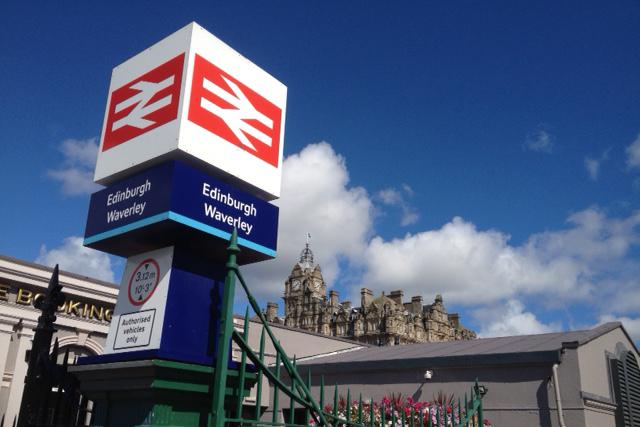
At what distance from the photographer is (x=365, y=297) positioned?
83.4 m

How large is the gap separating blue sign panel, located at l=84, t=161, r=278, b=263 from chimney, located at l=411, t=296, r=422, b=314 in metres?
85.6

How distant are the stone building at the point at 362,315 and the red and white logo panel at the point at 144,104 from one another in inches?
2934

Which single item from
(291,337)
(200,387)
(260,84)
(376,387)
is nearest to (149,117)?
(260,84)

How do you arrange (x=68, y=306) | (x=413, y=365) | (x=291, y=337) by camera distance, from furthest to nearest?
(x=291, y=337)
(x=68, y=306)
(x=413, y=365)

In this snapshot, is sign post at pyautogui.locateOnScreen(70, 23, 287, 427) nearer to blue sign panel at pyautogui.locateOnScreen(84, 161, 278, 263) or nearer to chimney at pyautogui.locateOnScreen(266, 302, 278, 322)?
blue sign panel at pyautogui.locateOnScreen(84, 161, 278, 263)

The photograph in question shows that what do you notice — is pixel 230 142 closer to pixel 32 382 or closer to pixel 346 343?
pixel 32 382

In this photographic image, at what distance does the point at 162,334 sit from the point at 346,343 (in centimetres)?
2899

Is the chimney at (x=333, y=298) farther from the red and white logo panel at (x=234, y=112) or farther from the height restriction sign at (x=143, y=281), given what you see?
the height restriction sign at (x=143, y=281)

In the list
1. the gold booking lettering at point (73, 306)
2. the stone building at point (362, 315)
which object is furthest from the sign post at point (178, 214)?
the stone building at point (362, 315)

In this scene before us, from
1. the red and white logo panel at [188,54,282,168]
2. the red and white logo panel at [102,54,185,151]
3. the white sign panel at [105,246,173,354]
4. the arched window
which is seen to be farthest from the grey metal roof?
the red and white logo panel at [102,54,185,151]

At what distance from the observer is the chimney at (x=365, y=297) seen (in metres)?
82.8

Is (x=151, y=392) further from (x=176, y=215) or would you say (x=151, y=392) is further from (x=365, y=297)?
(x=365, y=297)

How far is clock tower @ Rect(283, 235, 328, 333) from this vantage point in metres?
85.9

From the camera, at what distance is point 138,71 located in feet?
17.2
